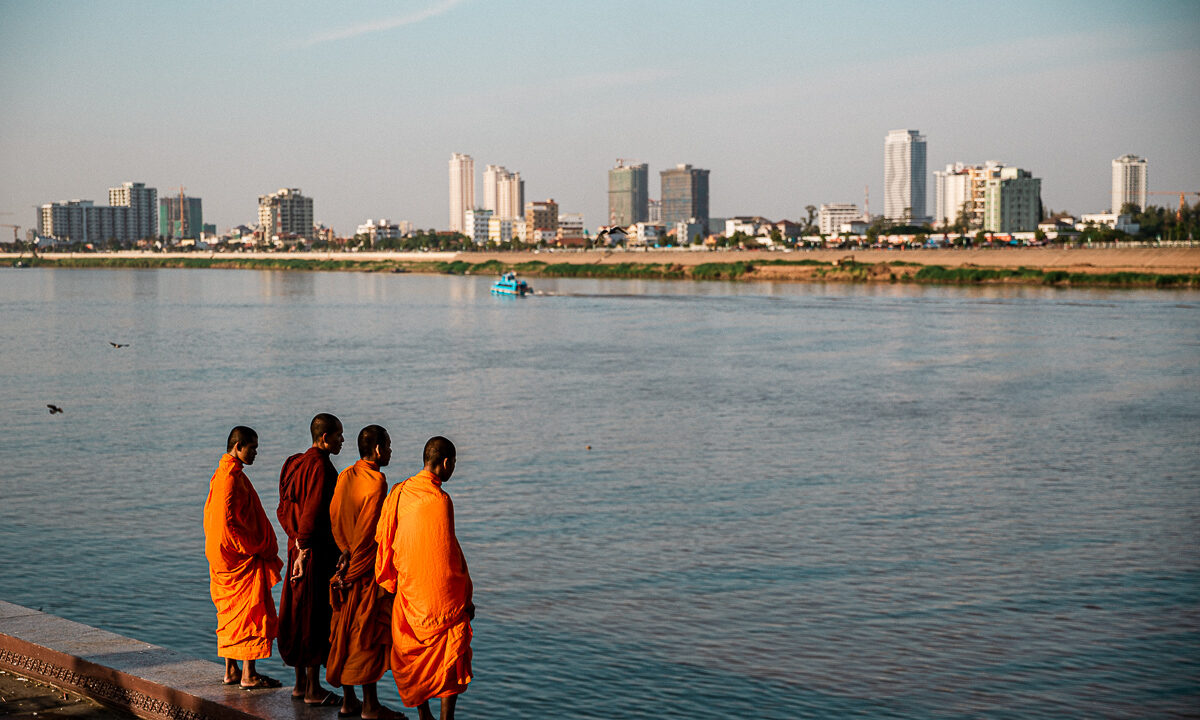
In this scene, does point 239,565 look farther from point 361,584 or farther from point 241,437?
point 361,584

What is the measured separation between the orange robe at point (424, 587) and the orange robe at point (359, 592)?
4.1 inches

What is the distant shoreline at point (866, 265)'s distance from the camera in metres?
89.8

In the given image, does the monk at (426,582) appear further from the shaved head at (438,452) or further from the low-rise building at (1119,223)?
the low-rise building at (1119,223)

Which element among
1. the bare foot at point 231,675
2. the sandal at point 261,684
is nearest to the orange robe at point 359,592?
the sandal at point 261,684

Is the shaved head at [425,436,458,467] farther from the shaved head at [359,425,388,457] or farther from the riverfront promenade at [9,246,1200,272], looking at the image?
the riverfront promenade at [9,246,1200,272]

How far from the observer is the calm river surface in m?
10.4

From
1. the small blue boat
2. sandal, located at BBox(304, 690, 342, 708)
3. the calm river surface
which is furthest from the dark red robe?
the small blue boat

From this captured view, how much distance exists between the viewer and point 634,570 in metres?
13.4

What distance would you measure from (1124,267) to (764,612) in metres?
88.1

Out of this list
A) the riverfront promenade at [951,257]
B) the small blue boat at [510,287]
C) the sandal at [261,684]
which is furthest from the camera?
the riverfront promenade at [951,257]

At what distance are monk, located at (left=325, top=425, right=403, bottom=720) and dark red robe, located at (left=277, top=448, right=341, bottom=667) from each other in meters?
0.13

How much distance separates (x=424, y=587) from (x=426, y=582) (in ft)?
0.10

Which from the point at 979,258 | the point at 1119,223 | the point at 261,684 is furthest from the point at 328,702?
the point at 1119,223

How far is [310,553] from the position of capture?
22.0ft
